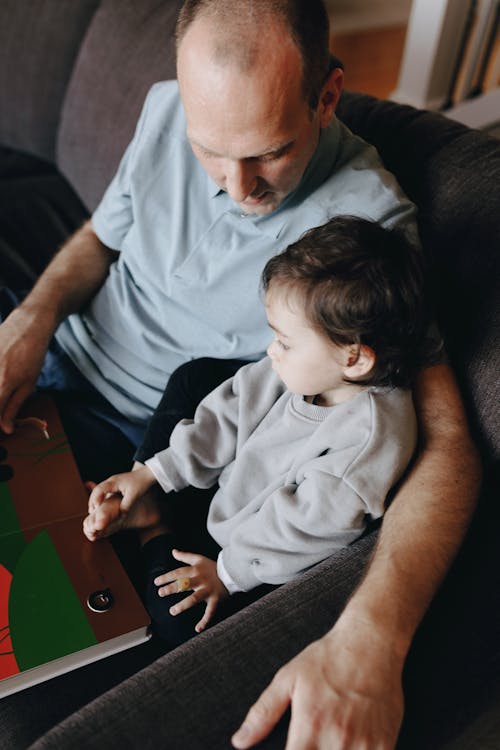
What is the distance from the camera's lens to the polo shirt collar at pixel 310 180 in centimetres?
104

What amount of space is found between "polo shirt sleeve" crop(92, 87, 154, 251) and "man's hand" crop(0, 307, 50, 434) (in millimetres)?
242

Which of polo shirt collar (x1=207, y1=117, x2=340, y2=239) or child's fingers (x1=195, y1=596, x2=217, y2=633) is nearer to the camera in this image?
child's fingers (x1=195, y1=596, x2=217, y2=633)

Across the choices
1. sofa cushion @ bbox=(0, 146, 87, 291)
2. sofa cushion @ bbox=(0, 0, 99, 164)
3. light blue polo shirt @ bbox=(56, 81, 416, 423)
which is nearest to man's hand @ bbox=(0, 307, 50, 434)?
light blue polo shirt @ bbox=(56, 81, 416, 423)

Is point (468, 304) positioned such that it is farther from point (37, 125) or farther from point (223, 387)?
point (37, 125)

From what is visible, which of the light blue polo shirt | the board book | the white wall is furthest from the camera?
the white wall

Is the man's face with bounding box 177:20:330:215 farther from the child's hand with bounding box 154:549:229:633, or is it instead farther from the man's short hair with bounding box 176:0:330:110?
the child's hand with bounding box 154:549:229:633

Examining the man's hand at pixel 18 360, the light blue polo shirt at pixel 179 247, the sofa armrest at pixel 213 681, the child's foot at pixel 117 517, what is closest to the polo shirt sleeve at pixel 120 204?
the light blue polo shirt at pixel 179 247

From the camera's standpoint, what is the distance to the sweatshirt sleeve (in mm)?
1041

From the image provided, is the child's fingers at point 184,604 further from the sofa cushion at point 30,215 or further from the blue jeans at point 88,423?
the sofa cushion at point 30,215

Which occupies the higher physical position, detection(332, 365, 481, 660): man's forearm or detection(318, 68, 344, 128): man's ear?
detection(318, 68, 344, 128): man's ear

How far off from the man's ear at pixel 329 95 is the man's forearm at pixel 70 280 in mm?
588

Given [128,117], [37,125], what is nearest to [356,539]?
[128,117]

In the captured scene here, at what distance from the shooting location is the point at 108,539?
40.6 inches

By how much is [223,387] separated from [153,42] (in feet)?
3.12
